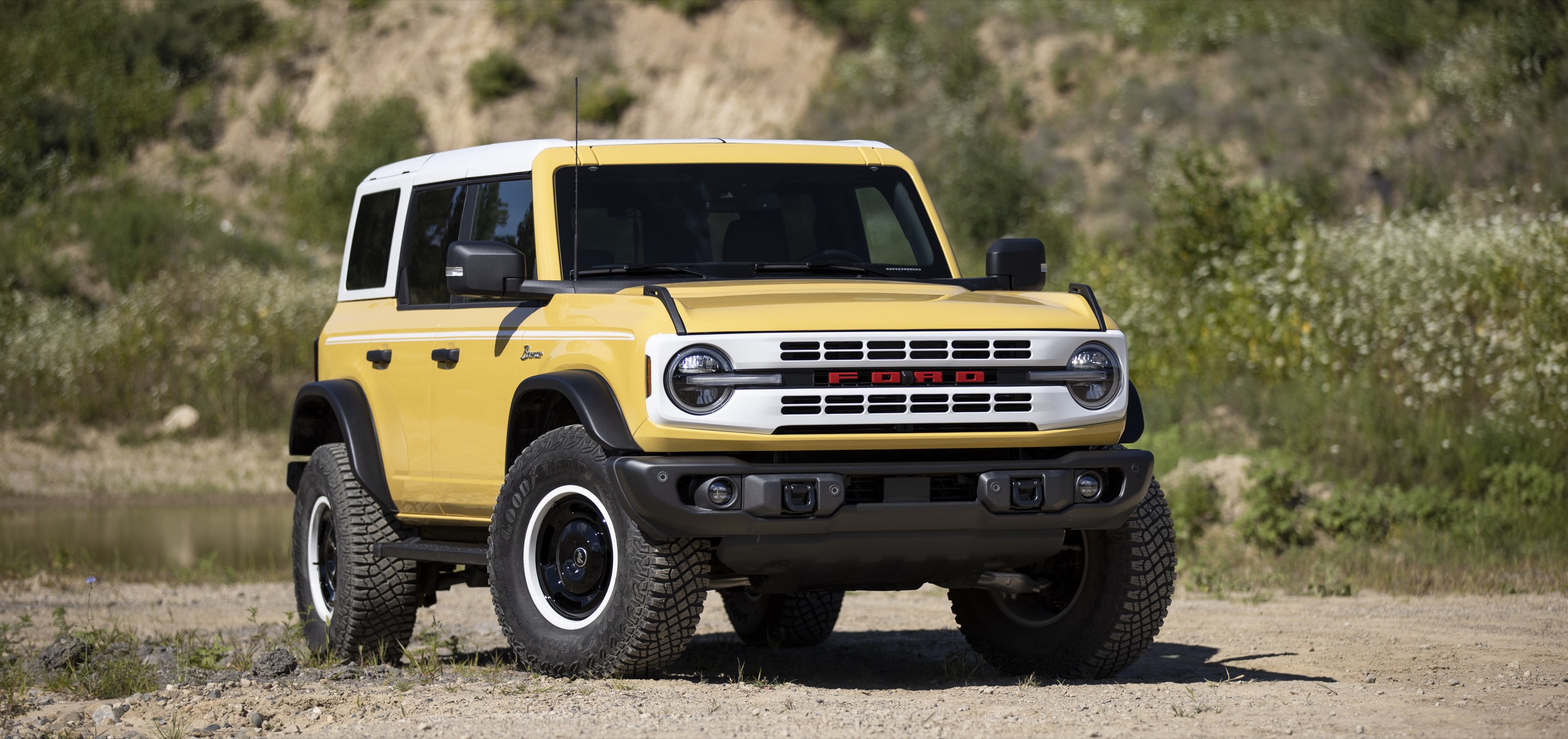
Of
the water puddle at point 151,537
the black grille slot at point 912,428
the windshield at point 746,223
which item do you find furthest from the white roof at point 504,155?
the water puddle at point 151,537

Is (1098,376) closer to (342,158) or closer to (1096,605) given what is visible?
(1096,605)

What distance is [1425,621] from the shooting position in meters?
9.38

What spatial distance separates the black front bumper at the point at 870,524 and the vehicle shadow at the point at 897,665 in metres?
0.71

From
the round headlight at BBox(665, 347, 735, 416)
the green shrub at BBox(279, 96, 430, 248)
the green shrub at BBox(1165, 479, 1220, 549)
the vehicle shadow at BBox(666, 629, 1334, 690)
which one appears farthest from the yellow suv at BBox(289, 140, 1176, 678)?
the green shrub at BBox(279, 96, 430, 248)

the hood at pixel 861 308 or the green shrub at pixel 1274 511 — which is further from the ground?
the hood at pixel 861 308

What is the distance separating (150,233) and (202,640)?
79.7 feet

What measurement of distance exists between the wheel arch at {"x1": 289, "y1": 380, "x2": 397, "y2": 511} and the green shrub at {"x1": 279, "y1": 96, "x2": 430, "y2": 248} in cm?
2683

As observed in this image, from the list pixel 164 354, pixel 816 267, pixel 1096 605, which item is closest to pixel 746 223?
pixel 816 267

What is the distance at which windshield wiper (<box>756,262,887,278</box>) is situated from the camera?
24.1 feet

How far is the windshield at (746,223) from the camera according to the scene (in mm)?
7320

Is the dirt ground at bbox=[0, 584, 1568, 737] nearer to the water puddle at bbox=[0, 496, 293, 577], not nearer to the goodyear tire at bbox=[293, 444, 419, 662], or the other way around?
the goodyear tire at bbox=[293, 444, 419, 662]

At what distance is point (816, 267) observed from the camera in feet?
24.5

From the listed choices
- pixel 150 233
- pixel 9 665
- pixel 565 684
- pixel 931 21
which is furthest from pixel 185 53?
pixel 565 684

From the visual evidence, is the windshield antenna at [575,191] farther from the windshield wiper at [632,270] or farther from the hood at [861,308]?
the hood at [861,308]
